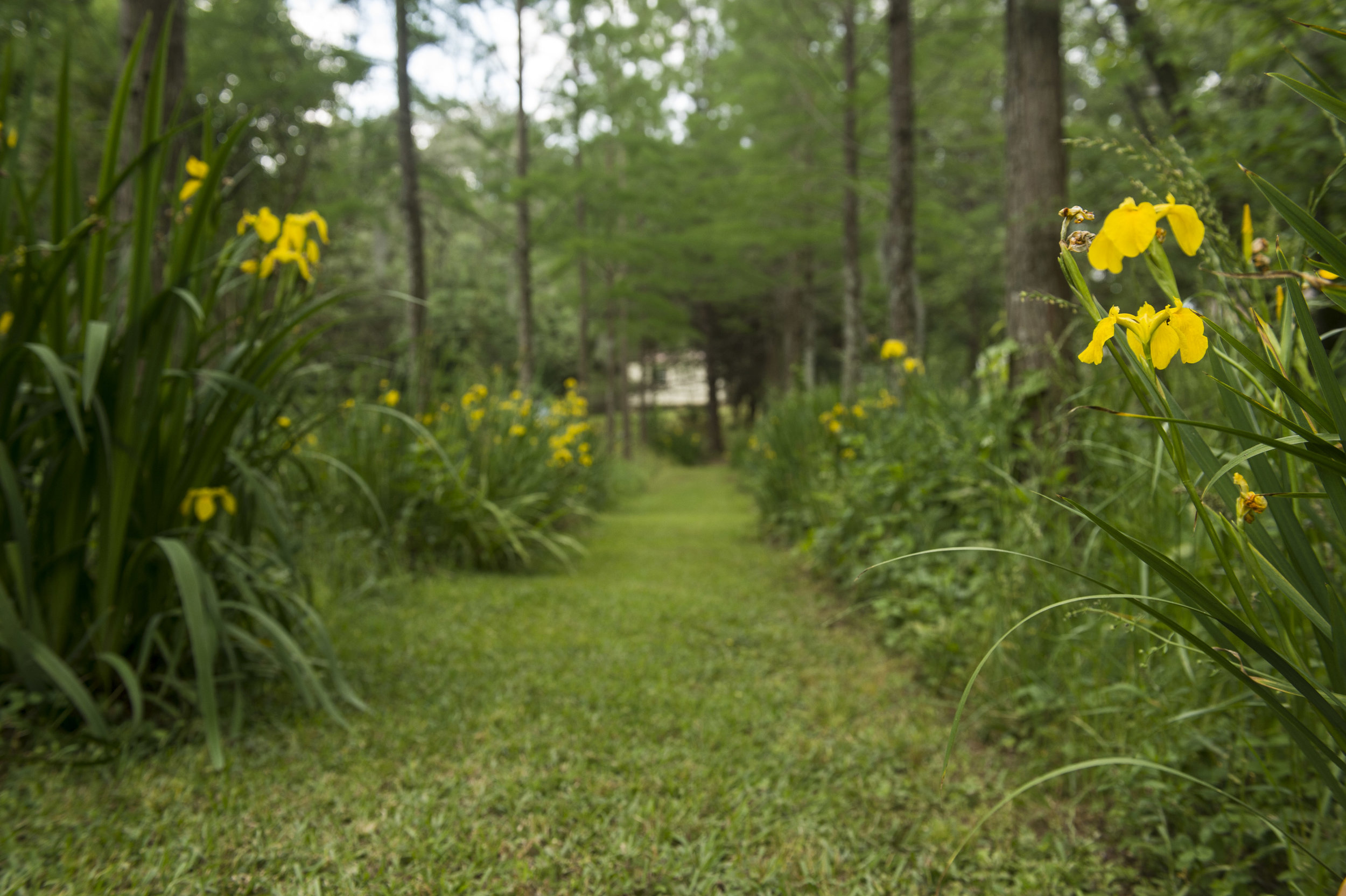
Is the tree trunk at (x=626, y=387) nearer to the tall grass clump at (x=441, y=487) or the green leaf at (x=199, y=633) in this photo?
the tall grass clump at (x=441, y=487)

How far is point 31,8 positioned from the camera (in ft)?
18.2

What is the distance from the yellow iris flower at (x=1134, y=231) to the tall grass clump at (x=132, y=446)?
1516mm

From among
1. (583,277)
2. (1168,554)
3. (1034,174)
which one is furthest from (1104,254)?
(583,277)

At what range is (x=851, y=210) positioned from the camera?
816 cm

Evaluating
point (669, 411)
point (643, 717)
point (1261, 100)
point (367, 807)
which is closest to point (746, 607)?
point (643, 717)

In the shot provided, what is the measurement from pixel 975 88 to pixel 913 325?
452 centimetres

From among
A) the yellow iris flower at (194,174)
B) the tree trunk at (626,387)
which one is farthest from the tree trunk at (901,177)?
the tree trunk at (626,387)

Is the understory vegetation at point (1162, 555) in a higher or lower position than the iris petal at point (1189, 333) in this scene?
lower

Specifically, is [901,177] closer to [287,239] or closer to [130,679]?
[287,239]

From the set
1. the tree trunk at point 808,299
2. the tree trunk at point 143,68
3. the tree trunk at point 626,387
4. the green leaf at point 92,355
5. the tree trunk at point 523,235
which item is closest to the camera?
the green leaf at point 92,355

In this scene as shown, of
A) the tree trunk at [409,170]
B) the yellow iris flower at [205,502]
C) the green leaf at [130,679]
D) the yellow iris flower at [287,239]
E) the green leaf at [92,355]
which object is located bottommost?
the green leaf at [130,679]

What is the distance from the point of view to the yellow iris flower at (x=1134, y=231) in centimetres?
70

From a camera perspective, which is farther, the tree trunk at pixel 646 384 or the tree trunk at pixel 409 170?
the tree trunk at pixel 646 384

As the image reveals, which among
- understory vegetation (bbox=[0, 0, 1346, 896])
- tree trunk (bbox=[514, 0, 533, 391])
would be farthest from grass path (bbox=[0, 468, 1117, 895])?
tree trunk (bbox=[514, 0, 533, 391])
